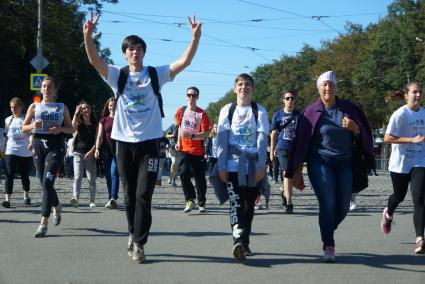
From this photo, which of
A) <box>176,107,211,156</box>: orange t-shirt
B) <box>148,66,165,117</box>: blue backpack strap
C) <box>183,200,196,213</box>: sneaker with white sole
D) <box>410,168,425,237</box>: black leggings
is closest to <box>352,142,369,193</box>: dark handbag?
<box>410,168,425,237</box>: black leggings

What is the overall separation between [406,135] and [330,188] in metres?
1.59

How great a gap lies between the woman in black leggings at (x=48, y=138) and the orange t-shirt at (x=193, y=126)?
2970mm

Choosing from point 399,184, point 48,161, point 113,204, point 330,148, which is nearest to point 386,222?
point 399,184

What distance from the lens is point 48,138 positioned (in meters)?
9.41

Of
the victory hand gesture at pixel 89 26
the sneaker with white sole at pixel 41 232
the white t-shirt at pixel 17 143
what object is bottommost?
the sneaker with white sole at pixel 41 232

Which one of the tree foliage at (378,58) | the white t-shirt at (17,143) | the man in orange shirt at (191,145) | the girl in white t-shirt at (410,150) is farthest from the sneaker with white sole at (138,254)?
the tree foliage at (378,58)

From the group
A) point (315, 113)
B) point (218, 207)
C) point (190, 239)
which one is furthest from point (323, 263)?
point (218, 207)

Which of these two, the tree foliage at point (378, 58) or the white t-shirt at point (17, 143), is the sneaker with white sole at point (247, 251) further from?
the tree foliage at point (378, 58)

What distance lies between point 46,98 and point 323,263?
14.6 ft

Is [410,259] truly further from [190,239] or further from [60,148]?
[60,148]

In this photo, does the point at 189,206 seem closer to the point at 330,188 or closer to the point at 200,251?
the point at 200,251

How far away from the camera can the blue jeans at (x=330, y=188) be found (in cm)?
753

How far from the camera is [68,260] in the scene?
291 inches

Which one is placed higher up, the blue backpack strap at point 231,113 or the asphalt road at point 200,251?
the blue backpack strap at point 231,113
